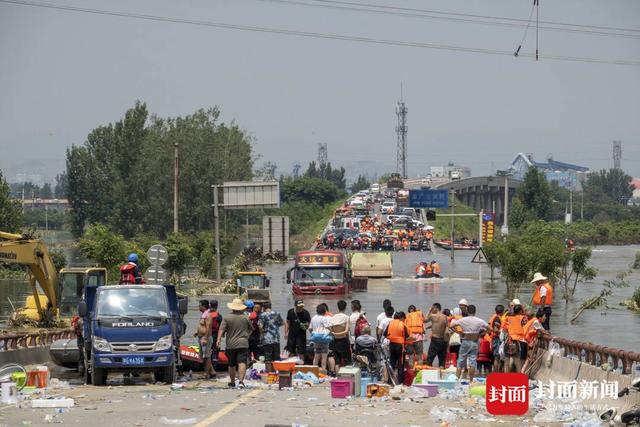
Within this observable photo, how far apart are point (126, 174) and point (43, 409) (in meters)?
107

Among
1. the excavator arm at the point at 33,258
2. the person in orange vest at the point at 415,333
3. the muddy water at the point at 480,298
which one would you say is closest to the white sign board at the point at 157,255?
the excavator arm at the point at 33,258

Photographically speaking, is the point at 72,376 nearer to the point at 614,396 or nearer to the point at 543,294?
the point at 543,294

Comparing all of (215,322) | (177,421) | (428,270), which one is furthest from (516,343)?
(428,270)

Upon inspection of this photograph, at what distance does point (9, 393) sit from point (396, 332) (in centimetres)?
740

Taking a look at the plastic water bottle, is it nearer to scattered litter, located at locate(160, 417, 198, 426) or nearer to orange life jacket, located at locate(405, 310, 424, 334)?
scattered litter, located at locate(160, 417, 198, 426)

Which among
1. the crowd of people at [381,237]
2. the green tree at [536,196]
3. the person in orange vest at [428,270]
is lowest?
the person in orange vest at [428,270]

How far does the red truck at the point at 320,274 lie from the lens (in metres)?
59.8

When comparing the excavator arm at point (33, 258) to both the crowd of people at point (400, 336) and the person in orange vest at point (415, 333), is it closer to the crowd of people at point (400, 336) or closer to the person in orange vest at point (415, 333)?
the crowd of people at point (400, 336)

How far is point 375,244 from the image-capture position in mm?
113438

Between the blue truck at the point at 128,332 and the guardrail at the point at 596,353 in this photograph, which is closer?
the guardrail at the point at 596,353

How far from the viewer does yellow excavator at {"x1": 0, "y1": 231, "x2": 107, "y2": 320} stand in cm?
3294

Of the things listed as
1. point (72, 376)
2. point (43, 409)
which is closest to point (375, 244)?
point (72, 376)

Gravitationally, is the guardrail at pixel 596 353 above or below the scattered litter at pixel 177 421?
above

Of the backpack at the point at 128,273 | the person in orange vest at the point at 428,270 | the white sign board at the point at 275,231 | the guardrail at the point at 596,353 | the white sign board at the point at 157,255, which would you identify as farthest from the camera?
the white sign board at the point at 275,231
